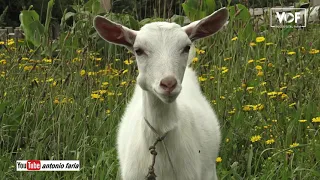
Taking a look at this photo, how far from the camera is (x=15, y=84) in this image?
569cm

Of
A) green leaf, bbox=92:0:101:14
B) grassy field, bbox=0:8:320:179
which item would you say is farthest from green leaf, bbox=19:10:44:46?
grassy field, bbox=0:8:320:179

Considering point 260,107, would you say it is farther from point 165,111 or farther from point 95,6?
point 95,6

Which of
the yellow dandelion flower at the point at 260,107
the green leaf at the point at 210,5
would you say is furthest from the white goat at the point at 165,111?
the green leaf at the point at 210,5

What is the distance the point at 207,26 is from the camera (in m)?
3.84

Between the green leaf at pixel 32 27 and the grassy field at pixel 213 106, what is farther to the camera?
the green leaf at pixel 32 27

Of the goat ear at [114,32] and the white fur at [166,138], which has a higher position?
the goat ear at [114,32]

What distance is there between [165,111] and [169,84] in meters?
0.46

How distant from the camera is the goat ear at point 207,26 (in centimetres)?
382

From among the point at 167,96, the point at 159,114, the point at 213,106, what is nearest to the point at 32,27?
the point at 213,106

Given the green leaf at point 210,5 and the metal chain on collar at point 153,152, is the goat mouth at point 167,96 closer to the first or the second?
the metal chain on collar at point 153,152

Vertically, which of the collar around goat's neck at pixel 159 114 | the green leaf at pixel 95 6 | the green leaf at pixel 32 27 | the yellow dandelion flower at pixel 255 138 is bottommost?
the yellow dandelion flower at pixel 255 138

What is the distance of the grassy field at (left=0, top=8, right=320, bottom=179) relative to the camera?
4625 millimetres

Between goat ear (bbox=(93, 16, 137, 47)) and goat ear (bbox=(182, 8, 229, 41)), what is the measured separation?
0.31 meters

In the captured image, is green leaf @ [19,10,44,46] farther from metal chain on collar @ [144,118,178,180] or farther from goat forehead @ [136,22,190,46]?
goat forehead @ [136,22,190,46]
